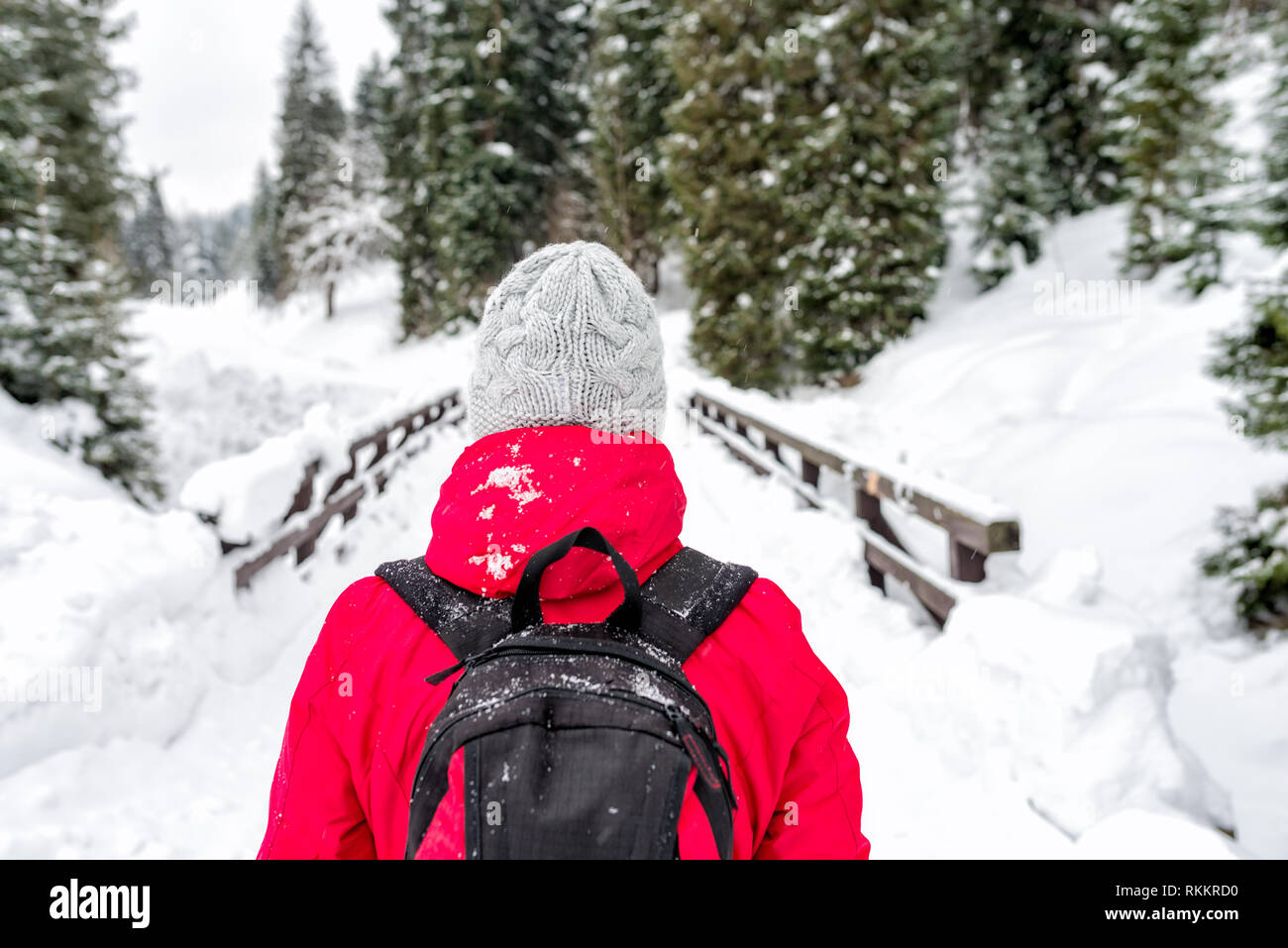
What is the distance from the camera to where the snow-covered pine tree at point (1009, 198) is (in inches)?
816

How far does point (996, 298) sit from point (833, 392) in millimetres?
6463

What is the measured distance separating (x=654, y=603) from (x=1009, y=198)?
2428 centimetres

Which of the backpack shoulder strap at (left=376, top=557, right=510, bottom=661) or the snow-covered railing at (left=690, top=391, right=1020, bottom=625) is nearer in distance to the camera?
the backpack shoulder strap at (left=376, top=557, right=510, bottom=661)

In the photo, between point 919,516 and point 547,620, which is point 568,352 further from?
point 919,516

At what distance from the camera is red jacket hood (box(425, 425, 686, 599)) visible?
1.21 m

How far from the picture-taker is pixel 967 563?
13.5ft

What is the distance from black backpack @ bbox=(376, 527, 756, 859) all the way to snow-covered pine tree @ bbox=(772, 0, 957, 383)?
53.6ft

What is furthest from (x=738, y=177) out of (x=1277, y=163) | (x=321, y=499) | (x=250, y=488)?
(x=250, y=488)

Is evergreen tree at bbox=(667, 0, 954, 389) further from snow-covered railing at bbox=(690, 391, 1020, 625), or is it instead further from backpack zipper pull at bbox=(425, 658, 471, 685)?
backpack zipper pull at bbox=(425, 658, 471, 685)

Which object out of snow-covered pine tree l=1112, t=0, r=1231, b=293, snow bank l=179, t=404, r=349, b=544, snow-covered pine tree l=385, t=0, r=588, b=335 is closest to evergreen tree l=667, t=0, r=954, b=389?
snow-covered pine tree l=1112, t=0, r=1231, b=293

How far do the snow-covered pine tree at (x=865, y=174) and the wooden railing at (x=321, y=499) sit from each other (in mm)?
10361

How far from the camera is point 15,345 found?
31.6 feet

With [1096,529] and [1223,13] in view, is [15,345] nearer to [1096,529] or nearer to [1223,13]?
[1096,529]
